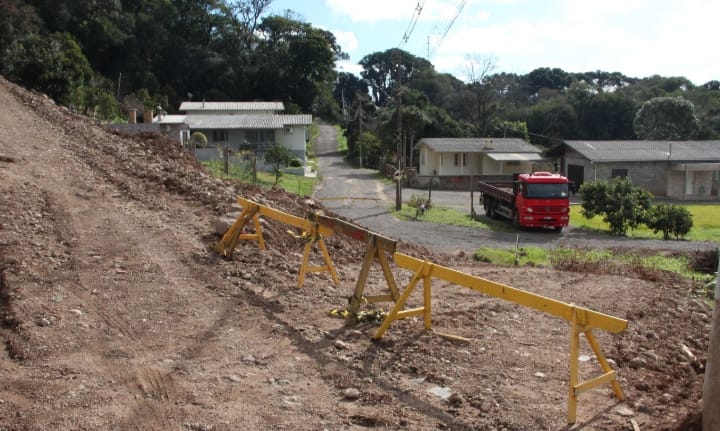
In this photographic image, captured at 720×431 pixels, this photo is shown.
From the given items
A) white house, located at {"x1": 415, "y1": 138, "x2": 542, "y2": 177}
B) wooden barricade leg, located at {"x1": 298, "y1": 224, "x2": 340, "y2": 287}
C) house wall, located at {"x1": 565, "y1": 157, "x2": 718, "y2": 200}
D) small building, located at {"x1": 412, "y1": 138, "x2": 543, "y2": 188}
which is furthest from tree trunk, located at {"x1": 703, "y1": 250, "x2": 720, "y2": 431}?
white house, located at {"x1": 415, "y1": 138, "x2": 542, "y2": 177}

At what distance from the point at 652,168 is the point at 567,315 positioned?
1601 inches

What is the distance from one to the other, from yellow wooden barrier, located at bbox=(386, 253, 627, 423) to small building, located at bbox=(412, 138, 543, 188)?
39.1m

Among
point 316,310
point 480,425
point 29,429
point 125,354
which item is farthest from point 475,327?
point 29,429

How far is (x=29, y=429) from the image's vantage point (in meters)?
5.09

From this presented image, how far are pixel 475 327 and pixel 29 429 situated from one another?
4746mm

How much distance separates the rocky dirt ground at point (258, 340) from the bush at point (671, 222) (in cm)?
1362

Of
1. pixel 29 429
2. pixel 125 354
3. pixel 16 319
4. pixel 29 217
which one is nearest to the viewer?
pixel 29 429

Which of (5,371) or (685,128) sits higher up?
(685,128)

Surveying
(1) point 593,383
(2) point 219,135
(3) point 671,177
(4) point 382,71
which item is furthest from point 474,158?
(4) point 382,71

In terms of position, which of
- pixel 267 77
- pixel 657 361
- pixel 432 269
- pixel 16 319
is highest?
pixel 267 77

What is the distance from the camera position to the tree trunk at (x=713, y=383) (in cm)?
477

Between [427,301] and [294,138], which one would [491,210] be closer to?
[427,301]

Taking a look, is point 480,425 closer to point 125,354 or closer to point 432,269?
point 432,269

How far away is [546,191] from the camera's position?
2514cm
